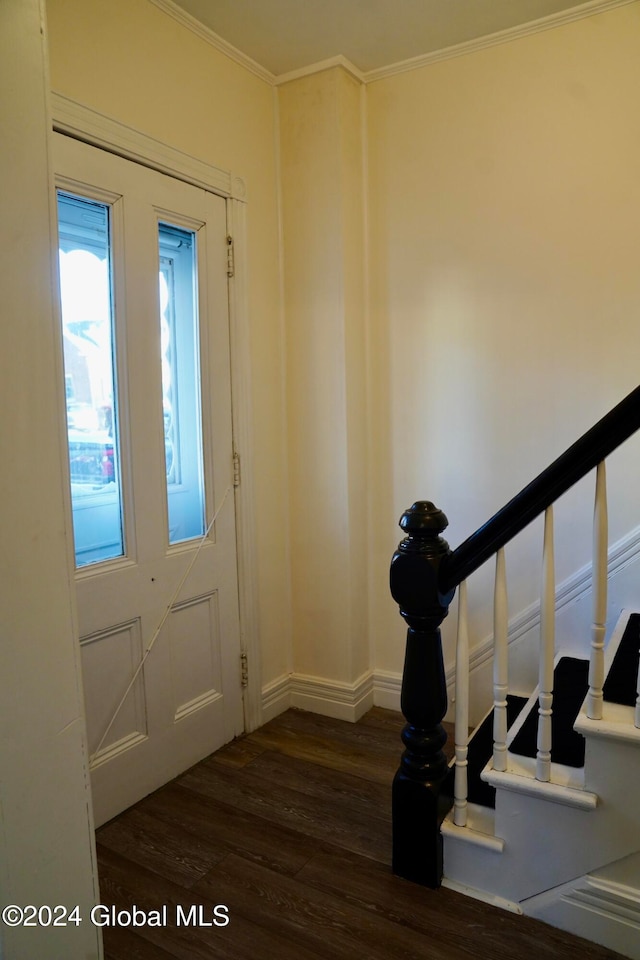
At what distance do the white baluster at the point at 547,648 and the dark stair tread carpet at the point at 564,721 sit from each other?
4.7 inches

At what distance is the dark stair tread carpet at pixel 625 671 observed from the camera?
161cm

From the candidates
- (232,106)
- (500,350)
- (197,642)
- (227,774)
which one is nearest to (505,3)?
(232,106)

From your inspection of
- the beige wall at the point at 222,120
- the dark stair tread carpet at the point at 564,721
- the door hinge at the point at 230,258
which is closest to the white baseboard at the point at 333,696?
the beige wall at the point at 222,120

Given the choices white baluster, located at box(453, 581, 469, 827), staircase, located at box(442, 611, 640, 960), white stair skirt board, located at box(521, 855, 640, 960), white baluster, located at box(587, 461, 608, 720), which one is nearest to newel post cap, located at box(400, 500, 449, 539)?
white baluster, located at box(453, 581, 469, 827)

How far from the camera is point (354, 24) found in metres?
2.32

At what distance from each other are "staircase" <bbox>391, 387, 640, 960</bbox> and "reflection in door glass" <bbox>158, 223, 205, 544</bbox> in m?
0.96

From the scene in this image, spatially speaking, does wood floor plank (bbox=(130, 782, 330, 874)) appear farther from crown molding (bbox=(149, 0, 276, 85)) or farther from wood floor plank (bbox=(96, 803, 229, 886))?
crown molding (bbox=(149, 0, 276, 85))

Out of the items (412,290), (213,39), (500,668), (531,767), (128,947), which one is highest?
(213,39)

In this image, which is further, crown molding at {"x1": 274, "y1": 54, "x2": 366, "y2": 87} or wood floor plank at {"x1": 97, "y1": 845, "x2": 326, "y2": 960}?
crown molding at {"x1": 274, "y1": 54, "x2": 366, "y2": 87}

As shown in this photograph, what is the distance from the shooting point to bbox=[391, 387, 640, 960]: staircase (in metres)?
1.48

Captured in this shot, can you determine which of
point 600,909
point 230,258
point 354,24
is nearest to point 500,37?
point 354,24

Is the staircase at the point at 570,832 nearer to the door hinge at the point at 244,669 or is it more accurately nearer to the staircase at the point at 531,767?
the staircase at the point at 531,767

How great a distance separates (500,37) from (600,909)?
2872 millimetres

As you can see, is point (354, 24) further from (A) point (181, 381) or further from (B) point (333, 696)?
(B) point (333, 696)
